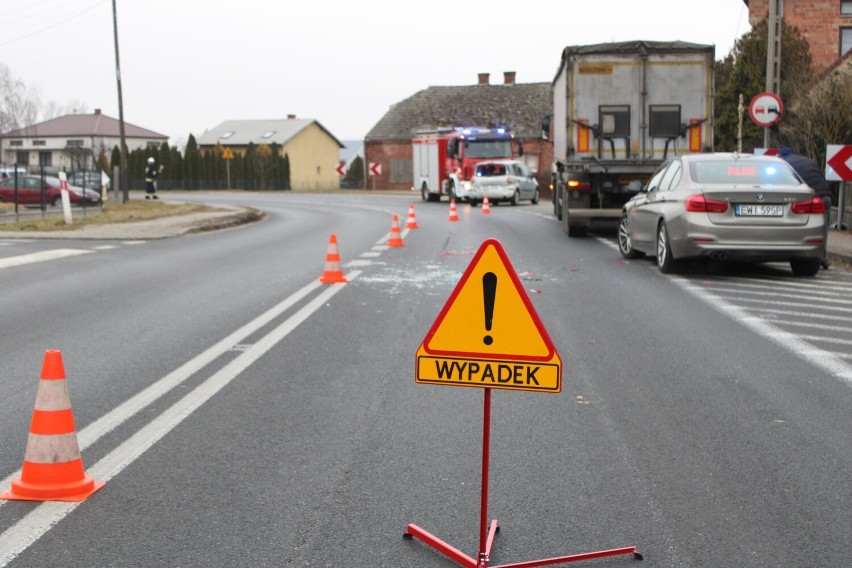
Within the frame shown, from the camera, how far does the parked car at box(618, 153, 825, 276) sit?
13117 mm

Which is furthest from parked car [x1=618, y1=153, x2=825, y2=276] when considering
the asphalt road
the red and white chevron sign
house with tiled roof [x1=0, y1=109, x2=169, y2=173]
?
house with tiled roof [x1=0, y1=109, x2=169, y2=173]

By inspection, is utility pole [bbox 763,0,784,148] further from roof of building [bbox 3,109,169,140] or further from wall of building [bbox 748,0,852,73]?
roof of building [bbox 3,109,169,140]

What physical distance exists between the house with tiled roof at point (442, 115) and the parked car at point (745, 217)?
62.0m

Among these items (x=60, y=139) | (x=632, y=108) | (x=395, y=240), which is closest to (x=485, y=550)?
(x=395, y=240)

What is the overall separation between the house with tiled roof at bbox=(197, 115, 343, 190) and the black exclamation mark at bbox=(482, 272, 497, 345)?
94198 mm

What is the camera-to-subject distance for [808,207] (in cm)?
1316

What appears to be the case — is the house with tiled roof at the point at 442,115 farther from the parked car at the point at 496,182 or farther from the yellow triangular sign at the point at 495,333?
the yellow triangular sign at the point at 495,333

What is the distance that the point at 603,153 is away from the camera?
20109mm

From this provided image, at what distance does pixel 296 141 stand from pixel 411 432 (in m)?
98.5

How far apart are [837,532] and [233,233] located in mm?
21329

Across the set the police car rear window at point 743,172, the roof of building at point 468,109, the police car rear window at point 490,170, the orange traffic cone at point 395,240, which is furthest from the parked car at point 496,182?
the roof of building at point 468,109

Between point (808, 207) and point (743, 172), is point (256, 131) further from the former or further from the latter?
point (808, 207)

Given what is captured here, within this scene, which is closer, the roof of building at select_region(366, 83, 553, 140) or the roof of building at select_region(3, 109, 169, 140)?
the roof of building at select_region(366, 83, 553, 140)

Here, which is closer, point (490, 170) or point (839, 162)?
point (839, 162)
